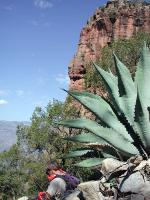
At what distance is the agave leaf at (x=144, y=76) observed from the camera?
18.1 feet

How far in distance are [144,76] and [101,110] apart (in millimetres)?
656

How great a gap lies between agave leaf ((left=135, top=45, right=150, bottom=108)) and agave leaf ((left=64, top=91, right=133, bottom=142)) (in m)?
0.46

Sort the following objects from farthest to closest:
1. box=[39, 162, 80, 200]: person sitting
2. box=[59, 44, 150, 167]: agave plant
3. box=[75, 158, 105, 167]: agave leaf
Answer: box=[39, 162, 80, 200]: person sitting < box=[75, 158, 105, 167]: agave leaf < box=[59, 44, 150, 167]: agave plant

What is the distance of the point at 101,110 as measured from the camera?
229 inches

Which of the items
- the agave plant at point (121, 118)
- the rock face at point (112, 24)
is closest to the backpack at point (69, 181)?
the agave plant at point (121, 118)

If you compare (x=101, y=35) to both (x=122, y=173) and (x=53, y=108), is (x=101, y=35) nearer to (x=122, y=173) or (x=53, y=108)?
(x=53, y=108)

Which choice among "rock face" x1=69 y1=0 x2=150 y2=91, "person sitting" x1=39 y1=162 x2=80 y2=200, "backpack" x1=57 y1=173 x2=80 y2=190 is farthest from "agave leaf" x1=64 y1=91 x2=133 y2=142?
"rock face" x1=69 y1=0 x2=150 y2=91

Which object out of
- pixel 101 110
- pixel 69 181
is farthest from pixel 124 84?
pixel 69 181


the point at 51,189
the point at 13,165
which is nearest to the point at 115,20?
the point at 13,165

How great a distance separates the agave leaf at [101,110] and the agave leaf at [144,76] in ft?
1.50

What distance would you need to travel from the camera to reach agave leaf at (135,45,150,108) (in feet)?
18.1

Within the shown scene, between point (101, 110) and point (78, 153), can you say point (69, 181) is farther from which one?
point (101, 110)

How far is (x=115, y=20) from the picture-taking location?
8450 cm

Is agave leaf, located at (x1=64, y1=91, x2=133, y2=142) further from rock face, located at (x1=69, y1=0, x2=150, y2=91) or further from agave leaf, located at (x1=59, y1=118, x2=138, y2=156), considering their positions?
rock face, located at (x1=69, y1=0, x2=150, y2=91)
